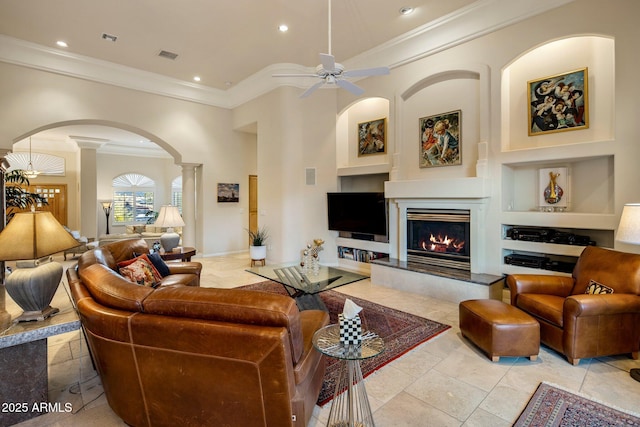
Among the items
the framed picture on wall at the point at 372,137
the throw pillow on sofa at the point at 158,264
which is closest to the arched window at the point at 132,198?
the throw pillow on sofa at the point at 158,264

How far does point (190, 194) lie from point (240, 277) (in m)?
3.11

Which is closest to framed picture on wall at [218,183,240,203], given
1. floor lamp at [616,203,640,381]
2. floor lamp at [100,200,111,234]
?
floor lamp at [100,200,111,234]

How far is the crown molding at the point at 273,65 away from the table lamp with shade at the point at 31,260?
4.93m

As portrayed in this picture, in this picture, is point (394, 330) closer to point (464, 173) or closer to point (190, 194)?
point (464, 173)

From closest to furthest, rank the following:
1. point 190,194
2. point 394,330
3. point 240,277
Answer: point 394,330 → point 240,277 → point 190,194

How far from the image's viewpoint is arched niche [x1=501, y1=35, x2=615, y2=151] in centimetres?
359

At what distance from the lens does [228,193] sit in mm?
8008

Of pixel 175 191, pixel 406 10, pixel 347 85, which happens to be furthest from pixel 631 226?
pixel 175 191

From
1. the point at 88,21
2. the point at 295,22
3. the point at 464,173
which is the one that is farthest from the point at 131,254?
the point at 464,173

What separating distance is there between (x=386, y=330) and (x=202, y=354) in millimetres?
2307

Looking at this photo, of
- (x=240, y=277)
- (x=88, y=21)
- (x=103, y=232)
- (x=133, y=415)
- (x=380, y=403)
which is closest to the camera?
(x=133, y=415)

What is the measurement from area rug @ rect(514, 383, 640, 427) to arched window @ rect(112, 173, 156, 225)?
12794 millimetres

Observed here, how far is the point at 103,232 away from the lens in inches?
441

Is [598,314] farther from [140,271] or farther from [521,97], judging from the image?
[140,271]
